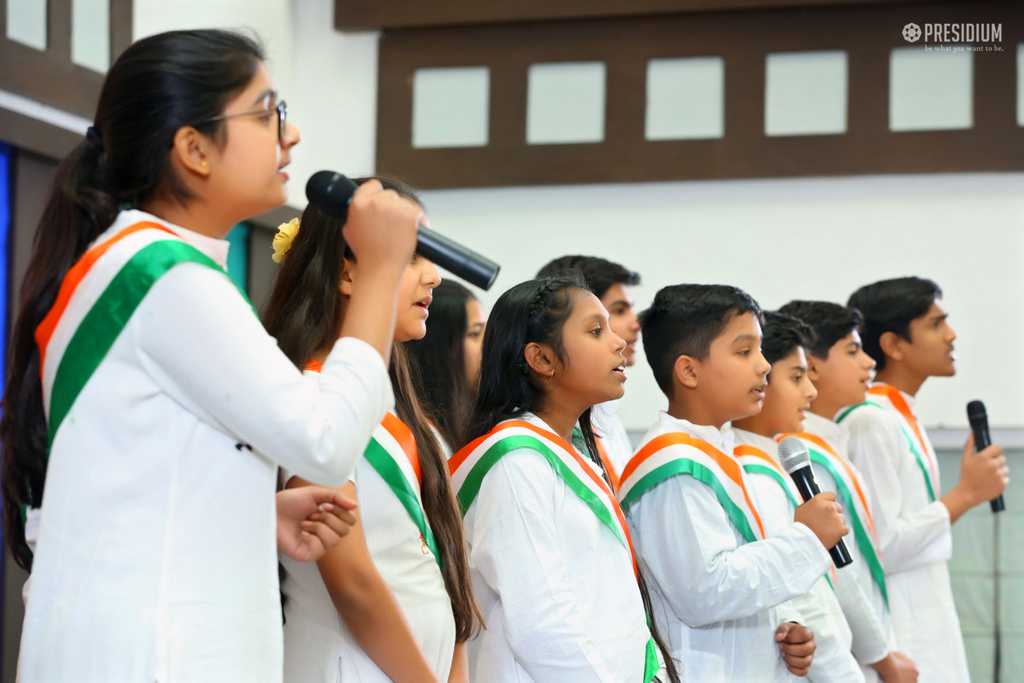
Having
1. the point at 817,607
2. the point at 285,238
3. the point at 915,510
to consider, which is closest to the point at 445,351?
the point at 285,238

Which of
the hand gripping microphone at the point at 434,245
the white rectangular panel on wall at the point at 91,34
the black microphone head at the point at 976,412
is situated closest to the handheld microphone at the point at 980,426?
the black microphone head at the point at 976,412

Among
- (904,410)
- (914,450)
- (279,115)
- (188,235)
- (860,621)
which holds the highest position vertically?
(279,115)

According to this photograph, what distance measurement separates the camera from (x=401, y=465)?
148cm

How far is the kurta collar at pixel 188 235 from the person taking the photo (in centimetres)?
105

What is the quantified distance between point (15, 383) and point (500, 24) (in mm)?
3804

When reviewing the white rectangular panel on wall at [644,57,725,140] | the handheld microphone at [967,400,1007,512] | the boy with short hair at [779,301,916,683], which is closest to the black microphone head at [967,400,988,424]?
the handheld microphone at [967,400,1007,512]

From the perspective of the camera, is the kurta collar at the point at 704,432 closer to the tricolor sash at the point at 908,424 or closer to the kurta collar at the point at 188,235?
the tricolor sash at the point at 908,424

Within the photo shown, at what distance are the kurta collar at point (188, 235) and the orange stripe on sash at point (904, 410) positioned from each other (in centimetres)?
263

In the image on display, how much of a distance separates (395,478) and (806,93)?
347cm

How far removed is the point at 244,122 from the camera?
1093mm

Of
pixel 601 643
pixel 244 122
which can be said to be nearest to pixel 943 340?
pixel 601 643

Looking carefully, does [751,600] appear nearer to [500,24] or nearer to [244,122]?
[244,122]

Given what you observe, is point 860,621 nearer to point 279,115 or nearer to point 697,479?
point 697,479

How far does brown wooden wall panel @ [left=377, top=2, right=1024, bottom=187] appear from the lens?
4.22 m
